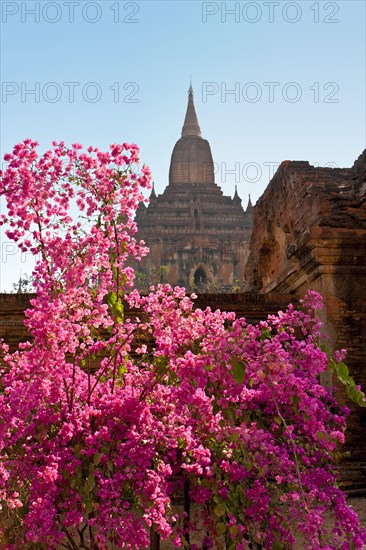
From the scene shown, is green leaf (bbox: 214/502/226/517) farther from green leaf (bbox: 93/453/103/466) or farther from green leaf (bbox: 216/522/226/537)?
green leaf (bbox: 93/453/103/466)

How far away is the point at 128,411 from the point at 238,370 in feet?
2.37

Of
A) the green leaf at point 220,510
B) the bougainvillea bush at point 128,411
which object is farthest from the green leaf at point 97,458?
the green leaf at point 220,510

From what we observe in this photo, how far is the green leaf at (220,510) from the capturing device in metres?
2.81

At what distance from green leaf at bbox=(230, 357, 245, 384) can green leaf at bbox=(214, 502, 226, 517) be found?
0.73m

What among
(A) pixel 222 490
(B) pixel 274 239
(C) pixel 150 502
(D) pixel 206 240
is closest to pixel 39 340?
(C) pixel 150 502

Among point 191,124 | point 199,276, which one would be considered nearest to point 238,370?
point 199,276

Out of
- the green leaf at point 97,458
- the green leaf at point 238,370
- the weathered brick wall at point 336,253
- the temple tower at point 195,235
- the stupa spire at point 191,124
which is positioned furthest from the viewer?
the stupa spire at point 191,124

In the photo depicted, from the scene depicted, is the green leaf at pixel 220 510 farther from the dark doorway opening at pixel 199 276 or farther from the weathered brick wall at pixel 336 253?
the dark doorway opening at pixel 199 276

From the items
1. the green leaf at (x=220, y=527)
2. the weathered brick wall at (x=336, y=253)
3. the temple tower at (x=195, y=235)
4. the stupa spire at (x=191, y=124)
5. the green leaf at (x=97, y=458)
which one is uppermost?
the stupa spire at (x=191, y=124)

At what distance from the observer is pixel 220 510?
2822mm

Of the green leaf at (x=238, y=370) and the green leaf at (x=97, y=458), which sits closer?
the green leaf at (x=238, y=370)

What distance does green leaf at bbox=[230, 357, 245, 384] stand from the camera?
8.34ft

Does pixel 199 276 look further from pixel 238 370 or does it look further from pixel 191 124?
pixel 238 370

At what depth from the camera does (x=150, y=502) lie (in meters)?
2.75
